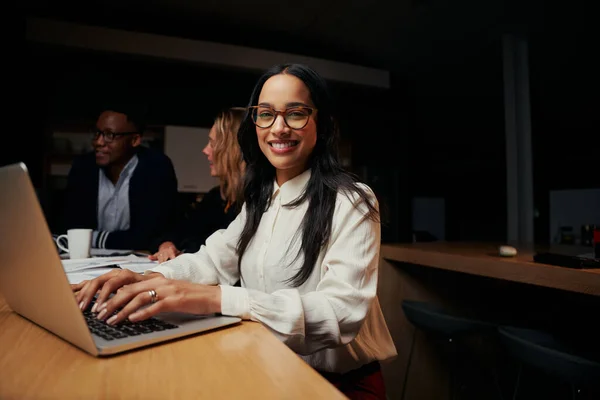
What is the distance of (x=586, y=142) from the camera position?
321 inches

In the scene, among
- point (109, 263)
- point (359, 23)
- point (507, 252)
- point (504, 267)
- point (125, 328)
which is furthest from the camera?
point (359, 23)

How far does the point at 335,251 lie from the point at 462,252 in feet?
4.14

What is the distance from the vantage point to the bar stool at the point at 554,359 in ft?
4.25

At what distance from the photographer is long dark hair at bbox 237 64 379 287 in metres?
1.00

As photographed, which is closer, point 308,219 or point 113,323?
point 113,323

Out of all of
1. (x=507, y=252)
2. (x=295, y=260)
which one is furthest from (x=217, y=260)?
(x=507, y=252)

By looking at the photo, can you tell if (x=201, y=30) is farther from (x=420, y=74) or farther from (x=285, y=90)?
(x=285, y=90)

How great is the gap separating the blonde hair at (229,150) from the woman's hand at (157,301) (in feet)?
3.95

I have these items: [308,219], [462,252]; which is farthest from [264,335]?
[462,252]

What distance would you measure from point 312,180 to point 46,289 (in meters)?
0.66

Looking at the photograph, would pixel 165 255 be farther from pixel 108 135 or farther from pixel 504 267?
pixel 504 267

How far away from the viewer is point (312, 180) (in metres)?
1.10

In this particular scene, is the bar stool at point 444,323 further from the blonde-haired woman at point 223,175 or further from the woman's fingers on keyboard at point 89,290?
the woman's fingers on keyboard at point 89,290

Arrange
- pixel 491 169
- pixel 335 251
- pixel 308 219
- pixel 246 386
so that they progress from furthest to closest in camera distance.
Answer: pixel 491 169, pixel 308 219, pixel 335 251, pixel 246 386
